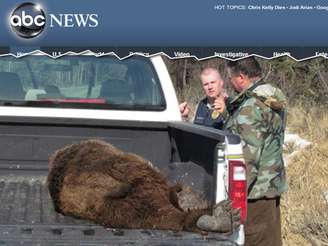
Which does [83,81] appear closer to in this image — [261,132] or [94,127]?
[94,127]

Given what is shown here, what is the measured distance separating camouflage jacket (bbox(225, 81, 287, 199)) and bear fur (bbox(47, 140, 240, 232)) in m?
0.81

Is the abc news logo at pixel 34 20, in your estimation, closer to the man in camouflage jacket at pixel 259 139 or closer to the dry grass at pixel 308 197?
the man in camouflage jacket at pixel 259 139

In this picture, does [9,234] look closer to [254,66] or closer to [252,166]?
[252,166]

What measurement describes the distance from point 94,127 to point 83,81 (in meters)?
0.60

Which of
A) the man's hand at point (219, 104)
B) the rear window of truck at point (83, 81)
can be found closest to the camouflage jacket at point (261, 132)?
the rear window of truck at point (83, 81)

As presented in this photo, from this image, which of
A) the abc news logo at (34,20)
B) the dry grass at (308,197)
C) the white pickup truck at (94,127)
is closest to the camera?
the white pickup truck at (94,127)

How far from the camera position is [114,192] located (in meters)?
4.23

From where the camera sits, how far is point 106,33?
635 cm

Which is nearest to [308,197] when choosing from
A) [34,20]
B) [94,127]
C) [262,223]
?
[262,223]

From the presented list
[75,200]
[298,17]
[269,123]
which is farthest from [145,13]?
[75,200]

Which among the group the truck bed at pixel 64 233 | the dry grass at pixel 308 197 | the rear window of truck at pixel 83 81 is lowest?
the dry grass at pixel 308 197

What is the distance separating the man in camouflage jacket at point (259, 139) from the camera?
518 cm

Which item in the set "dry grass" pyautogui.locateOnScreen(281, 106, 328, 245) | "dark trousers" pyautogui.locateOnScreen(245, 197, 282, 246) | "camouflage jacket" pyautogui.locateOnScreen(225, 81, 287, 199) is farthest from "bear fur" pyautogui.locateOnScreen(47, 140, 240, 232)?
"dry grass" pyautogui.locateOnScreen(281, 106, 328, 245)

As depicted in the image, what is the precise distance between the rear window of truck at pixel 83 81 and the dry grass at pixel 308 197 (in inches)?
83.2
